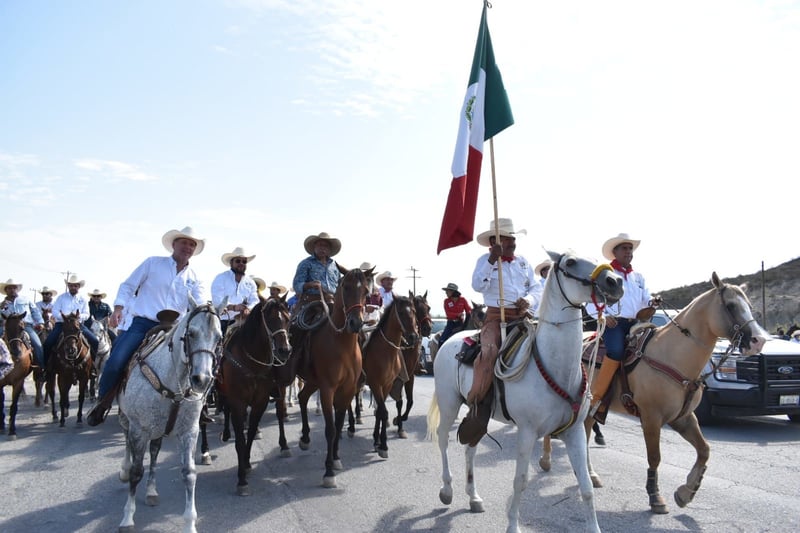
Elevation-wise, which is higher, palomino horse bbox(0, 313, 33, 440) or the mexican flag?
the mexican flag

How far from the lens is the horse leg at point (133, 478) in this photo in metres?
5.31

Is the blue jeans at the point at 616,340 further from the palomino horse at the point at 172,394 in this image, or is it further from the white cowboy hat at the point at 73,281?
the white cowboy hat at the point at 73,281

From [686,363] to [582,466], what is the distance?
228 cm

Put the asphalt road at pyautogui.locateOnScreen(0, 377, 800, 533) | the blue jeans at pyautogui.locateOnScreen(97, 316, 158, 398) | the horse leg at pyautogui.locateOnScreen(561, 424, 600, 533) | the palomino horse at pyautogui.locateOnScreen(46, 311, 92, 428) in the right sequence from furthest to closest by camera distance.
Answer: the palomino horse at pyautogui.locateOnScreen(46, 311, 92, 428) → the blue jeans at pyautogui.locateOnScreen(97, 316, 158, 398) → the asphalt road at pyautogui.locateOnScreen(0, 377, 800, 533) → the horse leg at pyautogui.locateOnScreen(561, 424, 600, 533)

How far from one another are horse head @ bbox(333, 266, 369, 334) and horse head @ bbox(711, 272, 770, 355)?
4.13 metres

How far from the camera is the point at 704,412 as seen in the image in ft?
33.5

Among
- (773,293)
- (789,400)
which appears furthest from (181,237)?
(773,293)

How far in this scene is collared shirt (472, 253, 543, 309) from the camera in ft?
20.2

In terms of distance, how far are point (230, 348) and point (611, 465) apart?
17.4 ft

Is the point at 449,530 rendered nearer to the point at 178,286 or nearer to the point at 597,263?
the point at 597,263

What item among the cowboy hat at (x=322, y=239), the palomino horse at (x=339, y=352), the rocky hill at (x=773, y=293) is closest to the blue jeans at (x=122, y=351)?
the palomino horse at (x=339, y=352)

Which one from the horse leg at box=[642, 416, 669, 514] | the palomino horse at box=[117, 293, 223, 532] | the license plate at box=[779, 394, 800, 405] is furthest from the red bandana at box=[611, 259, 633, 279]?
the palomino horse at box=[117, 293, 223, 532]

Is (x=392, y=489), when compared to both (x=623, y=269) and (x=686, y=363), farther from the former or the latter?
(x=623, y=269)

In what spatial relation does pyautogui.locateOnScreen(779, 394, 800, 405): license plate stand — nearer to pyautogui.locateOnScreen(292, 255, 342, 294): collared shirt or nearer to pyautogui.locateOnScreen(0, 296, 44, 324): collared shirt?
pyautogui.locateOnScreen(292, 255, 342, 294): collared shirt
